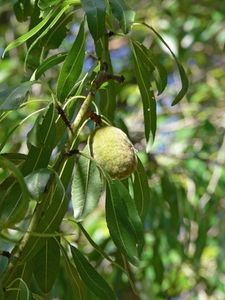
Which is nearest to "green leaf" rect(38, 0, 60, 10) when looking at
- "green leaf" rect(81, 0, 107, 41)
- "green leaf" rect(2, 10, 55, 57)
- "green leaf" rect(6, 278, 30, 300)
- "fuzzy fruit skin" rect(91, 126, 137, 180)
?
"green leaf" rect(2, 10, 55, 57)

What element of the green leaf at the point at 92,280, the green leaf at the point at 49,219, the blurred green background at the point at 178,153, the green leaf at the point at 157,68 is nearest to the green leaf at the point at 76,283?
the green leaf at the point at 92,280

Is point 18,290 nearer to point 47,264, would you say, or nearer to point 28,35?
point 47,264

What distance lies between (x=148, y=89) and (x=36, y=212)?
13.9 inches

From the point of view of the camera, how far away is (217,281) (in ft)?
9.54

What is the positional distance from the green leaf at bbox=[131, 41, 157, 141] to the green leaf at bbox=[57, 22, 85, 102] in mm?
107

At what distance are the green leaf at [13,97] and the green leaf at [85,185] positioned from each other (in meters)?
0.16

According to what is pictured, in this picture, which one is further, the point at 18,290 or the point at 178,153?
the point at 178,153

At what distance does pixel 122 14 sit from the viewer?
1.24 metres

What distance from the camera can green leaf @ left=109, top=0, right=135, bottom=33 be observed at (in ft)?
4.01

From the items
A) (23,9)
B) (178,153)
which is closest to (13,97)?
(23,9)

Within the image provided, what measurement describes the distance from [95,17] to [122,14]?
0.07 m

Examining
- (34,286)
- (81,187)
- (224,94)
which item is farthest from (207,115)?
(81,187)

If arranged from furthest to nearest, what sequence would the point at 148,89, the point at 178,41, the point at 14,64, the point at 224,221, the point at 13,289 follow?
the point at 14,64
the point at 178,41
the point at 224,221
the point at 148,89
the point at 13,289

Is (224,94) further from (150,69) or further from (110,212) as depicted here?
(110,212)
